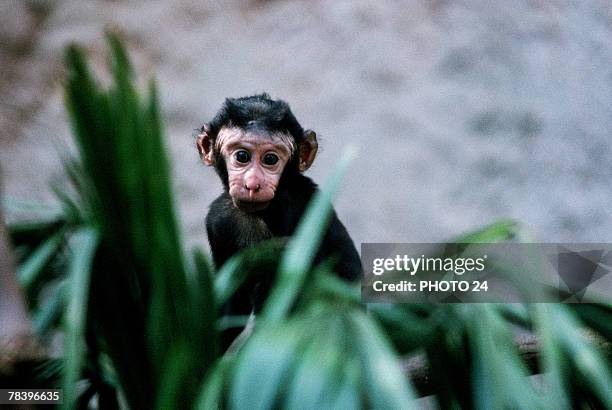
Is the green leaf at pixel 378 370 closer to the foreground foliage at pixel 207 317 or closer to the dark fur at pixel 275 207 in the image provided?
the foreground foliage at pixel 207 317

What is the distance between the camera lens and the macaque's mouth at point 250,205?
4.12ft

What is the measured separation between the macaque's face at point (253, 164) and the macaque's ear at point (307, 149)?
0.05 meters

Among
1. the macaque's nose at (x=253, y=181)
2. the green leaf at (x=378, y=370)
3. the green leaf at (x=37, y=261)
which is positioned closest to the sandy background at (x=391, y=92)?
the macaque's nose at (x=253, y=181)

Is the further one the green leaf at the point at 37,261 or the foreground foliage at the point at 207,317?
the green leaf at the point at 37,261

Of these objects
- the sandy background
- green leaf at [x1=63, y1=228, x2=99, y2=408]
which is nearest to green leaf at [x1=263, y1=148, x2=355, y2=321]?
green leaf at [x1=63, y1=228, x2=99, y2=408]

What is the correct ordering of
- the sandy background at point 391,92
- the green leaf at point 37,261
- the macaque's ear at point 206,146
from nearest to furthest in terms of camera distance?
the green leaf at point 37,261 → the macaque's ear at point 206,146 → the sandy background at point 391,92

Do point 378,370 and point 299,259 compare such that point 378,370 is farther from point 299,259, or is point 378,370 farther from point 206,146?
point 206,146

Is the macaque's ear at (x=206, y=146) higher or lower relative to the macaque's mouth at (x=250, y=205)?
higher

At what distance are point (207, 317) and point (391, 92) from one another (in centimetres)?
117

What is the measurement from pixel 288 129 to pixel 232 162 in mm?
109

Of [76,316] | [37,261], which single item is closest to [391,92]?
[37,261]

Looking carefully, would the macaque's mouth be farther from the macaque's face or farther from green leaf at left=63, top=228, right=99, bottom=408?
green leaf at left=63, top=228, right=99, bottom=408

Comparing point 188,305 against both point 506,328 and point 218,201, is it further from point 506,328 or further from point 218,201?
point 218,201

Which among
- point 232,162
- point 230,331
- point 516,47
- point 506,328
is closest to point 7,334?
point 506,328
